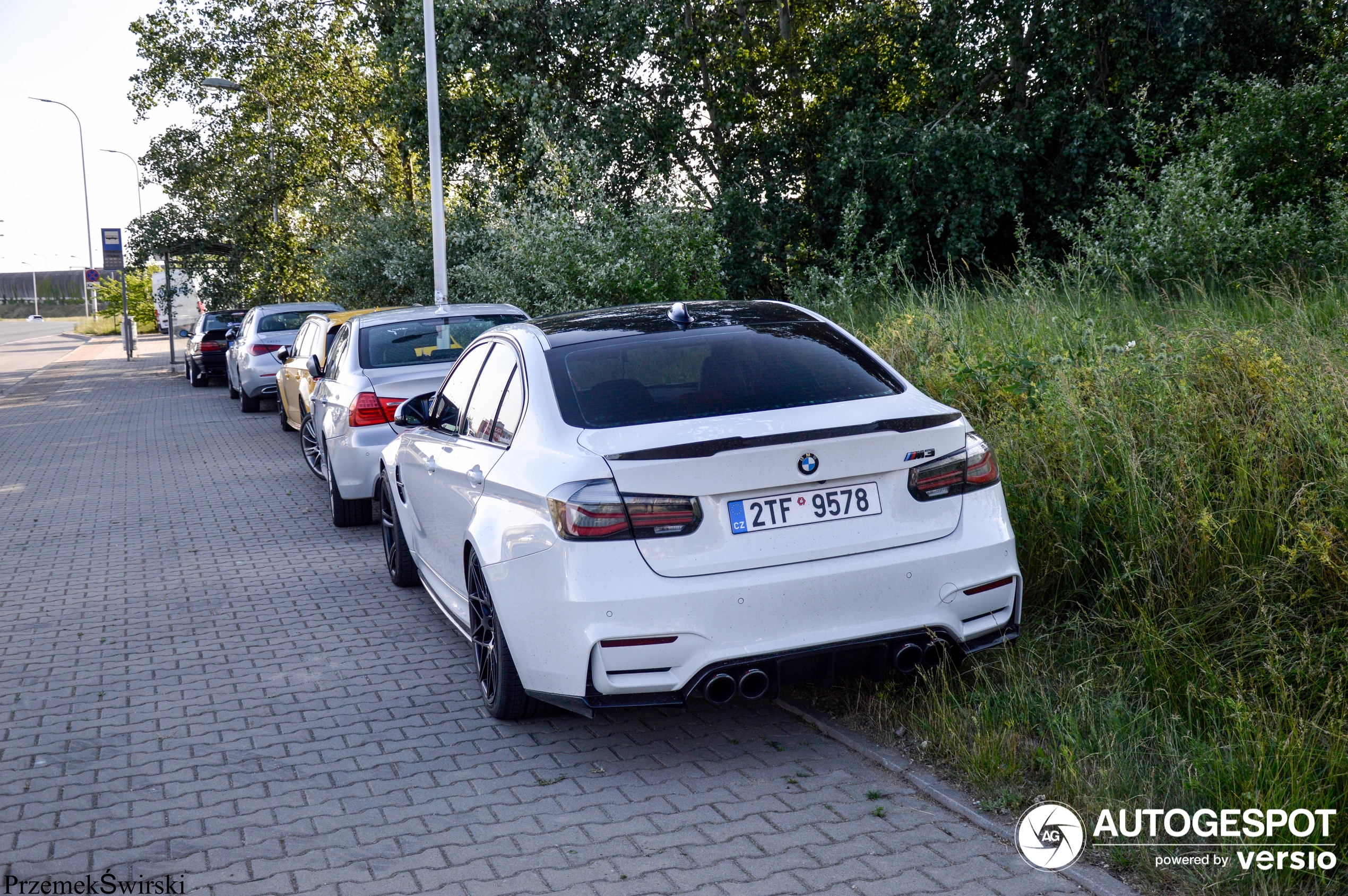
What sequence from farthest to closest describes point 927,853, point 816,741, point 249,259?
point 249,259, point 816,741, point 927,853

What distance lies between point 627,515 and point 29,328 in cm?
8507

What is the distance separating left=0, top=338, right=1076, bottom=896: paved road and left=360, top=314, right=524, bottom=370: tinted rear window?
2.09m

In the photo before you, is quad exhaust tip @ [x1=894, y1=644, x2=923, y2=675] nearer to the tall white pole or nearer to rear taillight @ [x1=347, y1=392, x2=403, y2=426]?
rear taillight @ [x1=347, y1=392, x2=403, y2=426]

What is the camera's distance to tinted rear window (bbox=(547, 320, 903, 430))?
14.5 feet

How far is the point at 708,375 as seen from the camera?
4.67 metres

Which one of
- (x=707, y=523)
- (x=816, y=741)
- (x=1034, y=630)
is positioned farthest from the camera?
(x=1034, y=630)

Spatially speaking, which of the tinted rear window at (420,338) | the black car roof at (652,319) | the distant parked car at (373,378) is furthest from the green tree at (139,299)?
the black car roof at (652,319)

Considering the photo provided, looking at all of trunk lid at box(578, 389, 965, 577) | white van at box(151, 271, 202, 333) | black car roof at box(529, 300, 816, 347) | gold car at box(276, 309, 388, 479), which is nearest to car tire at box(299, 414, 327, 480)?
gold car at box(276, 309, 388, 479)

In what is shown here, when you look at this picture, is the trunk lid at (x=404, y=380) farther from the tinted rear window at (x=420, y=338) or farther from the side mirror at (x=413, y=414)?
the side mirror at (x=413, y=414)

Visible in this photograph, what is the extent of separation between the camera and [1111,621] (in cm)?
474

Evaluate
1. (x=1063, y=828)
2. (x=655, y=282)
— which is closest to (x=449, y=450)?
(x=1063, y=828)

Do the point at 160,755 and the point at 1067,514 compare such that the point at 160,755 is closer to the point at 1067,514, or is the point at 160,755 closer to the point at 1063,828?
the point at 1063,828

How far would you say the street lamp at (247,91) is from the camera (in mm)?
27484

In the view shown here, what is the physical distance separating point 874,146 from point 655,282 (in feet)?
22.9
